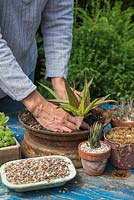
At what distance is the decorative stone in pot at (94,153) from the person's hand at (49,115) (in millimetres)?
90

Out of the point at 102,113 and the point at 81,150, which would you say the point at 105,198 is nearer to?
the point at 81,150

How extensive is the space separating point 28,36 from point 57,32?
0.16 meters

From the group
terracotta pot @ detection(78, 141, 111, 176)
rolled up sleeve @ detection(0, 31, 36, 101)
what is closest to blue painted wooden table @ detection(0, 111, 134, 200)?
terracotta pot @ detection(78, 141, 111, 176)

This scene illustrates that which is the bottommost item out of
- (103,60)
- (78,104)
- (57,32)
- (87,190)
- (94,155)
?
(103,60)

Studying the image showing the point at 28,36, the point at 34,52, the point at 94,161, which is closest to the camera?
the point at 94,161

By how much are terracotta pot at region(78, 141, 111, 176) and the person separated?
133 mm

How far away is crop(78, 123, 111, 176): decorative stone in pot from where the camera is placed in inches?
72.4

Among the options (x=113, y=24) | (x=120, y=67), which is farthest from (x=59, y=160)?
(x=113, y=24)

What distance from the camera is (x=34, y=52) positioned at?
9.02ft

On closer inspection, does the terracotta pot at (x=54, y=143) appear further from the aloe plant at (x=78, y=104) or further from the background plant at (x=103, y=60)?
the background plant at (x=103, y=60)

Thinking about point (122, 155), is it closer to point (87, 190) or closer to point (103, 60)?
point (87, 190)

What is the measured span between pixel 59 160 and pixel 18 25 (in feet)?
2.43

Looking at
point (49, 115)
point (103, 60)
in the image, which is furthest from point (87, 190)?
point (103, 60)

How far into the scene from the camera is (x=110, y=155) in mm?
1932
